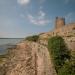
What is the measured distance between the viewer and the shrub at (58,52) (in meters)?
15.2

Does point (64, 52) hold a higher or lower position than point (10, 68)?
higher

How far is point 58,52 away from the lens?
15.9 metres

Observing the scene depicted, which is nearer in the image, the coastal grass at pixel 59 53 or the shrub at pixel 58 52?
the coastal grass at pixel 59 53

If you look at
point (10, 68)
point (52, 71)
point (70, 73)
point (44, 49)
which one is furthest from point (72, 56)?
point (10, 68)

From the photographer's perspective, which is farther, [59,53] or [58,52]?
[58,52]

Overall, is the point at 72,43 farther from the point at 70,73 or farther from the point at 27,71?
the point at 27,71

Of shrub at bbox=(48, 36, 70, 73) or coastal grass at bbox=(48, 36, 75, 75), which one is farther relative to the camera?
shrub at bbox=(48, 36, 70, 73)

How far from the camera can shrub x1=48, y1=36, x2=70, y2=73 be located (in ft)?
49.9

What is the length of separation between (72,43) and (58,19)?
13.5m

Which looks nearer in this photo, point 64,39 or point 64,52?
point 64,52

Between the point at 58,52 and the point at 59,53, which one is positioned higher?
the point at 58,52

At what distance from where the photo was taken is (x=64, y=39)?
18.0 metres

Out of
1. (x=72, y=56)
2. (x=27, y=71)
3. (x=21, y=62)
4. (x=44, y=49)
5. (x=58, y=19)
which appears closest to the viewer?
(x=72, y=56)

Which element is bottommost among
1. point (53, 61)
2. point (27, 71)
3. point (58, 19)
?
point (27, 71)
